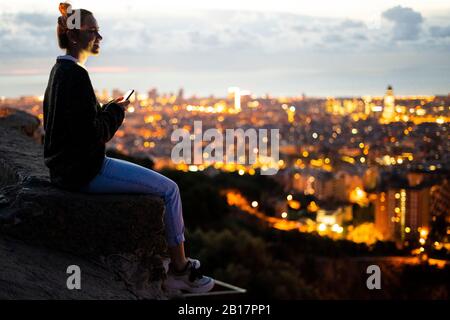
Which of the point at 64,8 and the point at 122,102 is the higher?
the point at 64,8

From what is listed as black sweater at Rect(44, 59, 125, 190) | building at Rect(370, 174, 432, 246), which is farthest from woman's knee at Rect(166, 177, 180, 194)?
building at Rect(370, 174, 432, 246)

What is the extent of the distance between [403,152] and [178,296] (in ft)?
106

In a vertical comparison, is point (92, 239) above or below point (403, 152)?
above

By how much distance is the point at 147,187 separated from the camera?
3.21 metres

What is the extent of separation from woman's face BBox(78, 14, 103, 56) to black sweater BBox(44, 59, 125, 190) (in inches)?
5.1

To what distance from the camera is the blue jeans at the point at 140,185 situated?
3145 mm

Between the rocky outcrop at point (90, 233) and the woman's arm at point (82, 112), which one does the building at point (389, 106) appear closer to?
the rocky outcrop at point (90, 233)

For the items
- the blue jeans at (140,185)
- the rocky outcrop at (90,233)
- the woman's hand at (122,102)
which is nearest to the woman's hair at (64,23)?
the woman's hand at (122,102)

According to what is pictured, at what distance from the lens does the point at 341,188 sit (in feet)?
129

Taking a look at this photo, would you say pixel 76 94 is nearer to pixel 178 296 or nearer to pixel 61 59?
pixel 61 59

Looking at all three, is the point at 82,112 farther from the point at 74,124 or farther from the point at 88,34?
the point at 88,34

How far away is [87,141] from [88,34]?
0.47 m

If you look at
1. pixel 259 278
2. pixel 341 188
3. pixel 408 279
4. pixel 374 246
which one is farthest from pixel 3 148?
pixel 341 188

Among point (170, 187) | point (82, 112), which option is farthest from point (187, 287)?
point (82, 112)
